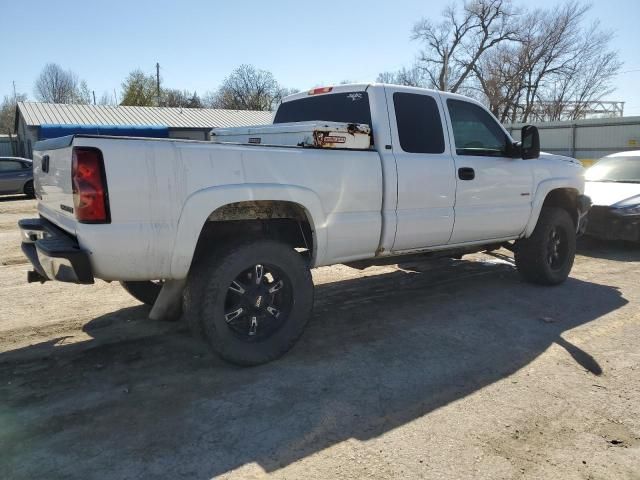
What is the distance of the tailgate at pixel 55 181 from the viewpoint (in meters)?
3.27

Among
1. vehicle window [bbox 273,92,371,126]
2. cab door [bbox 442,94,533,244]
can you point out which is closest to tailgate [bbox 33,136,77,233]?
vehicle window [bbox 273,92,371,126]

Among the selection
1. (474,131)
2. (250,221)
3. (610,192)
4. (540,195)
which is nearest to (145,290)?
(250,221)

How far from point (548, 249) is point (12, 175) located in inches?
678

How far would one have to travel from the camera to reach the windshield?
368 inches

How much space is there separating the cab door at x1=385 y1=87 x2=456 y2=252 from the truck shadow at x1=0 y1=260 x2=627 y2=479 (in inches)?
34.7

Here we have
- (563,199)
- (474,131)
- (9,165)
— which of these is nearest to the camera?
(474,131)

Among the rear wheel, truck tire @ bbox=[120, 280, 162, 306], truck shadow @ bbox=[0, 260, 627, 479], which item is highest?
the rear wheel

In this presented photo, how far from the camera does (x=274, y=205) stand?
390 centimetres

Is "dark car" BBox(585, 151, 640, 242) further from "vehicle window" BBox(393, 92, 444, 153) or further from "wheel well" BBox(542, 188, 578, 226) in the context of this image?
"vehicle window" BBox(393, 92, 444, 153)

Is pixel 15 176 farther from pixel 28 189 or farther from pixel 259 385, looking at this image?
pixel 259 385

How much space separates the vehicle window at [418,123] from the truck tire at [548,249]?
6.37ft

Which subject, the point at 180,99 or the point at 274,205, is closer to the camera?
the point at 274,205

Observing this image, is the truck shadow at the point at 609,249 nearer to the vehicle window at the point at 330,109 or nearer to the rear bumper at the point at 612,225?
the rear bumper at the point at 612,225

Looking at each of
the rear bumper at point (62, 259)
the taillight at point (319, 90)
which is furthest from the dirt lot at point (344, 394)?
the taillight at point (319, 90)
